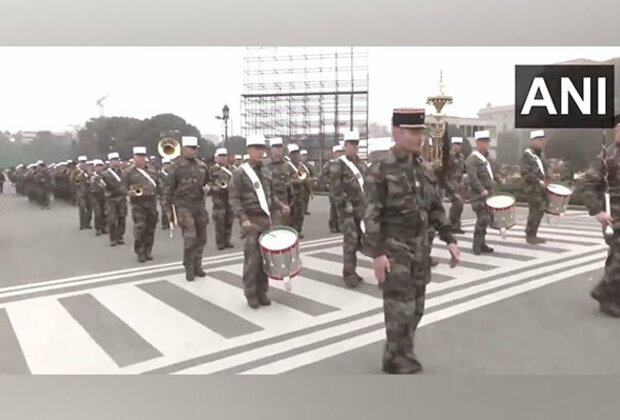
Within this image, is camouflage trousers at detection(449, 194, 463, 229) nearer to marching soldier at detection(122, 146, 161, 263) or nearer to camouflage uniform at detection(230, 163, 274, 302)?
camouflage uniform at detection(230, 163, 274, 302)

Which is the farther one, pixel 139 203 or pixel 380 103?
pixel 139 203

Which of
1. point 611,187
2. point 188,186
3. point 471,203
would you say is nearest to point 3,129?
point 188,186

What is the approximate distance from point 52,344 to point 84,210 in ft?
2.83

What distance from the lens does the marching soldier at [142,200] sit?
3586mm

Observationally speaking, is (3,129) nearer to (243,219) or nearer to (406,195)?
(243,219)

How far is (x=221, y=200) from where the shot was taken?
371 cm

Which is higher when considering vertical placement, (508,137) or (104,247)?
(508,137)

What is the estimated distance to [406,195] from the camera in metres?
3.29

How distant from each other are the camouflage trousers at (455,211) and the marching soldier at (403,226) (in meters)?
0.10

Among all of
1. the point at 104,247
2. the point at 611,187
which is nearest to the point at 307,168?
the point at 104,247

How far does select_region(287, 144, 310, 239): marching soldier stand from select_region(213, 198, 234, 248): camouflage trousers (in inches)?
16.2

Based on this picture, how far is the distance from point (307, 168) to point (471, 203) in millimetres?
1047

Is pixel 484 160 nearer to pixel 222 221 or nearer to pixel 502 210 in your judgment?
pixel 502 210
